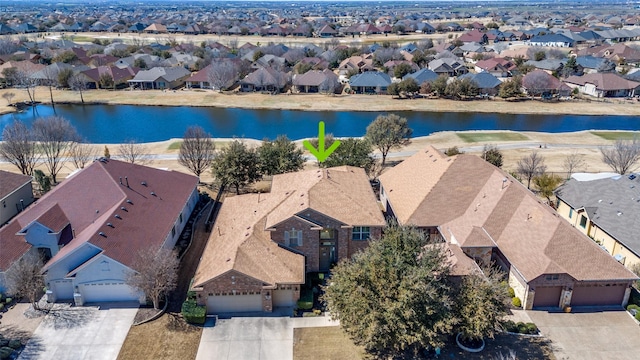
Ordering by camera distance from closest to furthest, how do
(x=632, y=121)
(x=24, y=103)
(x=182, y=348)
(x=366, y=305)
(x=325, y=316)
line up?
(x=366, y=305) < (x=182, y=348) < (x=325, y=316) < (x=632, y=121) < (x=24, y=103)

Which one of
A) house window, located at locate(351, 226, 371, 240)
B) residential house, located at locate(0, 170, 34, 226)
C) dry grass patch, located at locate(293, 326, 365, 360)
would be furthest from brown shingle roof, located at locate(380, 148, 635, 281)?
residential house, located at locate(0, 170, 34, 226)

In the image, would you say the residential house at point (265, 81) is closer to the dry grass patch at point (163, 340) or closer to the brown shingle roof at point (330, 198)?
the brown shingle roof at point (330, 198)

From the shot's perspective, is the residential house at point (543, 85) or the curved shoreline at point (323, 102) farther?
the residential house at point (543, 85)

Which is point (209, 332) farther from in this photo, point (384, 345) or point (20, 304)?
point (20, 304)

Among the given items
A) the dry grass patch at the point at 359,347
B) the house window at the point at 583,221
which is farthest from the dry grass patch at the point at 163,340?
the house window at the point at 583,221

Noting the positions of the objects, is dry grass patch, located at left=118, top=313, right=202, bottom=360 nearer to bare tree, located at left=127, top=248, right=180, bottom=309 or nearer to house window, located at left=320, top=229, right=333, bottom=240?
bare tree, located at left=127, top=248, right=180, bottom=309

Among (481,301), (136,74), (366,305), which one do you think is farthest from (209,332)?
(136,74)
